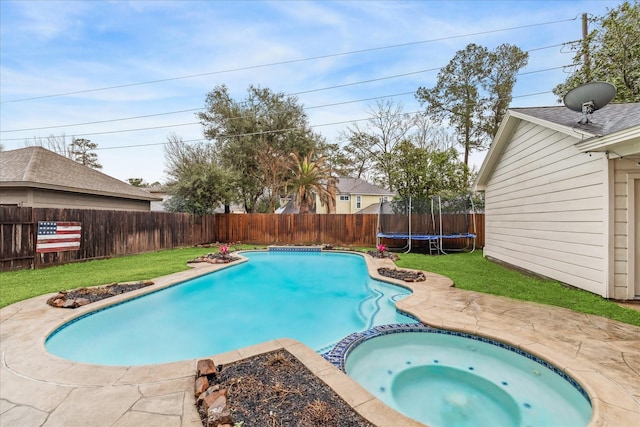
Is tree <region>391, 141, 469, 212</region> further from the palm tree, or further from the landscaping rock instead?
the landscaping rock

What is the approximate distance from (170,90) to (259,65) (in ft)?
18.5

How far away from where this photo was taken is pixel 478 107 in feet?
56.3

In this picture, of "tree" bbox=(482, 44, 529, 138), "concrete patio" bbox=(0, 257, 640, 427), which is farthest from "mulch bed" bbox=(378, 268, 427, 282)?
"tree" bbox=(482, 44, 529, 138)

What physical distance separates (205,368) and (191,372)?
19 centimetres

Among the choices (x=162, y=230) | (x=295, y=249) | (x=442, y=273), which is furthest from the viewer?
(x=295, y=249)

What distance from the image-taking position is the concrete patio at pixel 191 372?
205 cm

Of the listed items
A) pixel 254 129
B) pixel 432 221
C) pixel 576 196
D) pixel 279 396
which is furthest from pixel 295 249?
pixel 254 129

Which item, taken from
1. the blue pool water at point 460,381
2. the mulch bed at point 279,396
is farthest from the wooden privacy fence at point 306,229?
the mulch bed at point 279,396

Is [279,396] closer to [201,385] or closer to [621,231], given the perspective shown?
[201,385]

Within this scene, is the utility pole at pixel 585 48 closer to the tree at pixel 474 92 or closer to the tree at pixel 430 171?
the tree at pixel 474 92

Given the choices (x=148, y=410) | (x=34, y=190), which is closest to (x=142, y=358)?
(x=148, y=410)

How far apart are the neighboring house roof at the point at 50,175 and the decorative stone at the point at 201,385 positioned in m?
10.2

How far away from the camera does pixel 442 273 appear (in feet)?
23.4

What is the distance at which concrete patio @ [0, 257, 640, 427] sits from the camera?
205 cm
